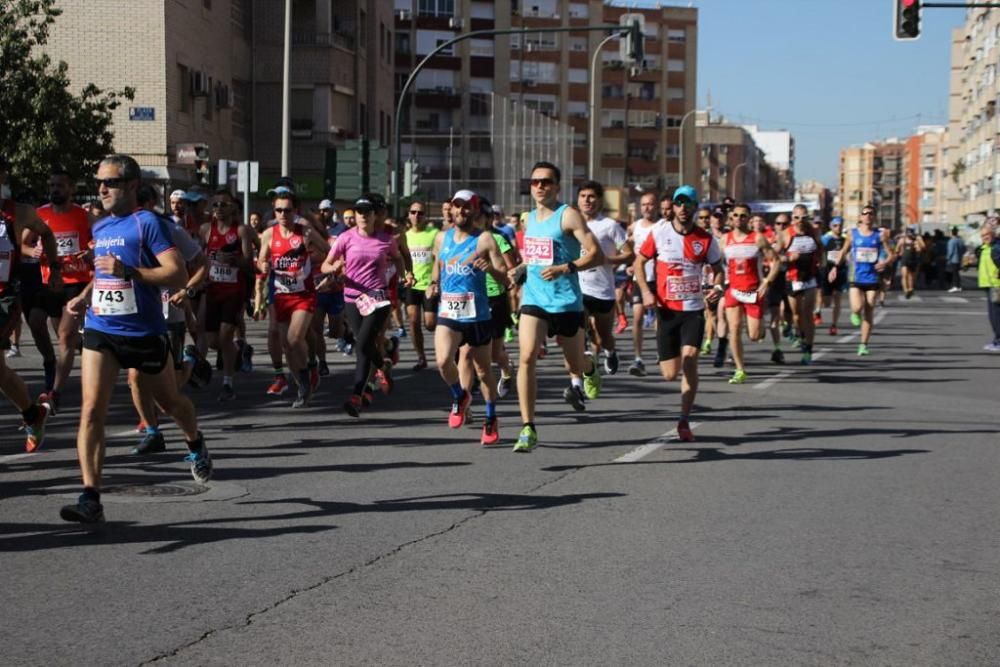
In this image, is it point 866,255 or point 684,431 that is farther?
point 866,255

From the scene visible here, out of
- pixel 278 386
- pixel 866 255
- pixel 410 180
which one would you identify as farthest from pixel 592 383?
pixel 410 180

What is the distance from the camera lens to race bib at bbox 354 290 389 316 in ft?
43.8

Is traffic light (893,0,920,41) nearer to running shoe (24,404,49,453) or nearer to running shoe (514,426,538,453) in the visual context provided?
running shoe (514,426,538,453)

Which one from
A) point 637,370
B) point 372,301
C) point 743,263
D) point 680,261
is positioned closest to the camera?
point 680,261

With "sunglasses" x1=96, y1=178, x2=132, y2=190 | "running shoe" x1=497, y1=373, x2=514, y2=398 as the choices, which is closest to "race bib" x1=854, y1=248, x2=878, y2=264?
"running shoe" x1=497, y1=373, x2=514, y2=398

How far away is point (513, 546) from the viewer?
7.28 meters

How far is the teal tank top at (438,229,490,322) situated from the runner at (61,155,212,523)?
11.8 feet

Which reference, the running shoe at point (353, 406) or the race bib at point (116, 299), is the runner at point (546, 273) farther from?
the race bib at point (116, 299)

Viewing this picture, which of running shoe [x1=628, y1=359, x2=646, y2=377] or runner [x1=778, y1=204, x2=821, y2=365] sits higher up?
runner [x1=778, y1=204, x2=821, y2=365]

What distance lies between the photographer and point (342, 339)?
829 inches

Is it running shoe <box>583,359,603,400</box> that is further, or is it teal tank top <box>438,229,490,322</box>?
running shoe <box>583,359,603,400</box>

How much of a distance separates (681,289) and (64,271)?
517 cm

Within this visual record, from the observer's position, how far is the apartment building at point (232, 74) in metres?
37.7

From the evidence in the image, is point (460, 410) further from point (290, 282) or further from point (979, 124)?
point (979, 124)
